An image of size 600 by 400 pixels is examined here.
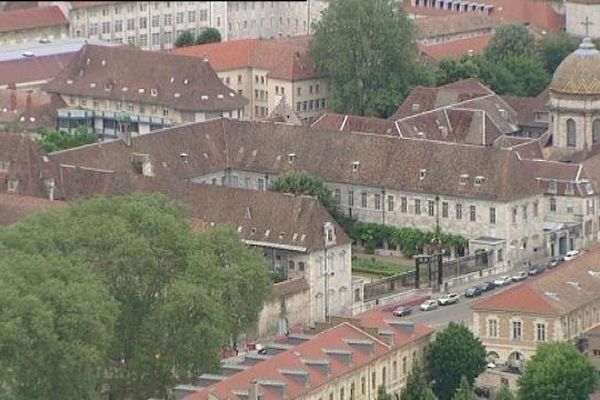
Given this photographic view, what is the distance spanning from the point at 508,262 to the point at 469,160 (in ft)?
20.3

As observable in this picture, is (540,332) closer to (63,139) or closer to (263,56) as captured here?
(63,139)

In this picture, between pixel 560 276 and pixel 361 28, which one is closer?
pixel 560 276

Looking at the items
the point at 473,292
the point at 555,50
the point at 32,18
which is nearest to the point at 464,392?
the point at 473,292

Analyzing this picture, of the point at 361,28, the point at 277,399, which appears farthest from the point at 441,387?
the point at 361,28

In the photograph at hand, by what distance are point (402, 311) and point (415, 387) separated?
1494cm

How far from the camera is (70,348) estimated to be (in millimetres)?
116750

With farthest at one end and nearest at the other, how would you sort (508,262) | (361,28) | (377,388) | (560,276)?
(361,28)
(508,262)
(560,276)
(377,388)

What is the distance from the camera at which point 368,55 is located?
584 ft

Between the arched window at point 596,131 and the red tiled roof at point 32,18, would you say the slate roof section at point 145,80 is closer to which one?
the red tiled roof at point 32,18

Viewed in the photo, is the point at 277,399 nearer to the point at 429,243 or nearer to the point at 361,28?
the point at 429,243

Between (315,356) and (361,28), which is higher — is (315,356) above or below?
below

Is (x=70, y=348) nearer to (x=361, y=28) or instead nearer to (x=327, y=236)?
(x=327, y=236)

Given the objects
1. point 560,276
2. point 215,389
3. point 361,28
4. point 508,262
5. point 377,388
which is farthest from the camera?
point 361,28

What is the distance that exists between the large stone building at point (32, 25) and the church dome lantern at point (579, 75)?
133ft
